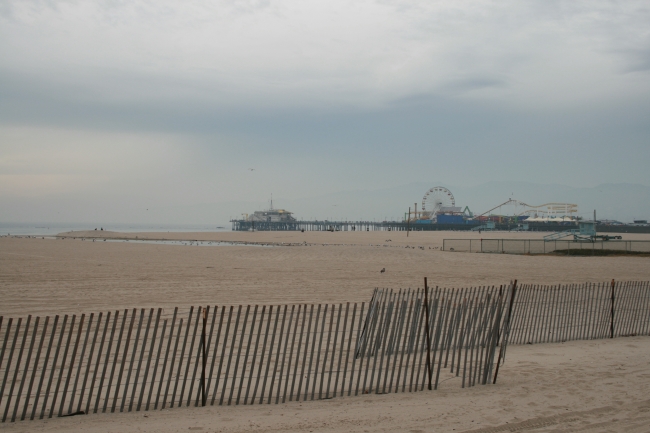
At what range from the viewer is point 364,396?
23.8ft

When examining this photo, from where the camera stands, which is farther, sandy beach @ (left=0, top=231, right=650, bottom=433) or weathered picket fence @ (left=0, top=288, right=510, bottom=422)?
weathered picket fence @ (left=0, top=288, right=510, bottom=422)

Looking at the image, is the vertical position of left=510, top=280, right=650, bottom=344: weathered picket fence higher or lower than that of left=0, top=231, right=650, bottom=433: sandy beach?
higher

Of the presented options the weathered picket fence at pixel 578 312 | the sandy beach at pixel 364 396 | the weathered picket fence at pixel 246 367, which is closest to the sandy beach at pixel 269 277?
the sandy beach at pixel 364 396

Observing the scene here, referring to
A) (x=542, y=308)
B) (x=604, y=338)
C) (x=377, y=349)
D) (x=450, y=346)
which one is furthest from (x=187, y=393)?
(x=604, y=338)

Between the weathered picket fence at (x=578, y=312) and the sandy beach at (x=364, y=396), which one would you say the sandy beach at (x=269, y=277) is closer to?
the sandy beach at (x=364, y=396)

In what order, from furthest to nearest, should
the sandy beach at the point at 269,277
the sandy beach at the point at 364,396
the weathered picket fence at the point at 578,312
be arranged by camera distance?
the sandy beach at the point at 269,277 < the weathered picket fence at the point at 578,312 < the sandy beach at the point at 364,396

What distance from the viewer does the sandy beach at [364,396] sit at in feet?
20.0

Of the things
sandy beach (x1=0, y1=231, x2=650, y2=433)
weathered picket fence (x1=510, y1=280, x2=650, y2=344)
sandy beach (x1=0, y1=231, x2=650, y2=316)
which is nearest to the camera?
sandy beach (x1=0, y1=231, x2=650, y2=433)

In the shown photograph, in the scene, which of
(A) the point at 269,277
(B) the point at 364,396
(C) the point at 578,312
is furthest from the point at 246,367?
(A) the point at 269,277

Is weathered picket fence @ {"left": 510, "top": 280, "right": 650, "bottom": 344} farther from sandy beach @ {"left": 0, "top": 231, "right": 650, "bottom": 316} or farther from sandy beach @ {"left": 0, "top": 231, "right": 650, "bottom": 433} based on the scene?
sandy beach @ {"left": 0, "top": 231, "right": 650, "bottom": 316}

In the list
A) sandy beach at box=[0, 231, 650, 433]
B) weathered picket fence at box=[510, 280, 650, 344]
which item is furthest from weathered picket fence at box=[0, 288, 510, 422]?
weathered picket fence at box=[510, 280, 650, 344]

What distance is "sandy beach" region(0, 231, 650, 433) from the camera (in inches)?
241

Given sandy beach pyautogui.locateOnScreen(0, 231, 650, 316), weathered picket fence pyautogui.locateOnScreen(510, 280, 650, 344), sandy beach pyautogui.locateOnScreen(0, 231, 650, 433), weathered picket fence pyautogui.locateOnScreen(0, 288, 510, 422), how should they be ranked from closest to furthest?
1. sandy beach pyautogui.locateOnScreen(0, 231, 650, 433)
2. weathered picket fence pyautogui.locateOnScreen(0, 288, 510, 422)
3. weathered picket fence pyautogui.locateOnScreen(510, 280, 650, 344)
4. sandy beach pyautogui.locateOnScreen(0, 231, 650, 316)

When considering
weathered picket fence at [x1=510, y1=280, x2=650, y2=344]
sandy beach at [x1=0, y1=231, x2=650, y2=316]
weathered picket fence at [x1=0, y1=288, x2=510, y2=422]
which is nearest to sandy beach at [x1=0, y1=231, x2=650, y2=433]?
sandy beach at [x1=0, y1=231, x2=650, y2=316]
